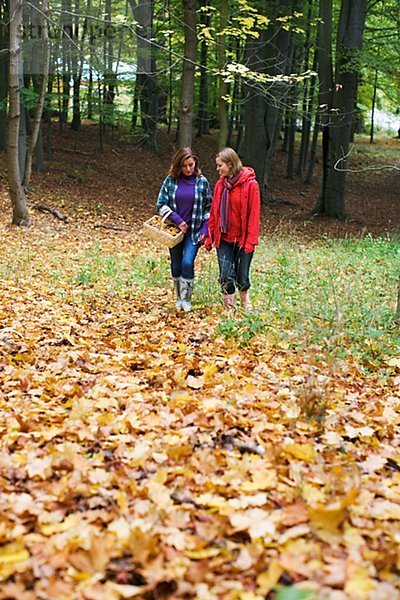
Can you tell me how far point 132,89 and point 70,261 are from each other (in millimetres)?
19006

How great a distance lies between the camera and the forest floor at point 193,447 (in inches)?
85.3

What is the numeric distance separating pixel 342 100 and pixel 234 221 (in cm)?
1310

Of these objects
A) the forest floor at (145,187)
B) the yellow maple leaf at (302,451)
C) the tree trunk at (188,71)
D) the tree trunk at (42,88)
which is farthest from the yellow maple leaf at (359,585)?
the tree trunk at (188,71)

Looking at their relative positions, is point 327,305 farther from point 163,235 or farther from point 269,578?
point 269,578

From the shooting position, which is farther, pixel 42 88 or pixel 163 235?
pixel 42 88

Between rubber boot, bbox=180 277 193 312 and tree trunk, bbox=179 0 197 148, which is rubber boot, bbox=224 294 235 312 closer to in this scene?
rubber boot, bbox=180 277 193 312

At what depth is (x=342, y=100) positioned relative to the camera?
58.7 ft

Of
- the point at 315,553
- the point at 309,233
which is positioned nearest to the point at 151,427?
the point at 315,553

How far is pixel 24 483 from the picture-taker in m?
2.89

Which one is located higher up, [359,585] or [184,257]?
[359,585]

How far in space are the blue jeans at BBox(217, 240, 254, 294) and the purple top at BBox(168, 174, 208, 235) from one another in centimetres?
58

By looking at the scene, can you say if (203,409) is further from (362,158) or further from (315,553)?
(362,158)

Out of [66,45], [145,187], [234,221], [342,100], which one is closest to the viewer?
[234,221]

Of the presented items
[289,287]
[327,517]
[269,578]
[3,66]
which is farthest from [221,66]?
[269,578]
